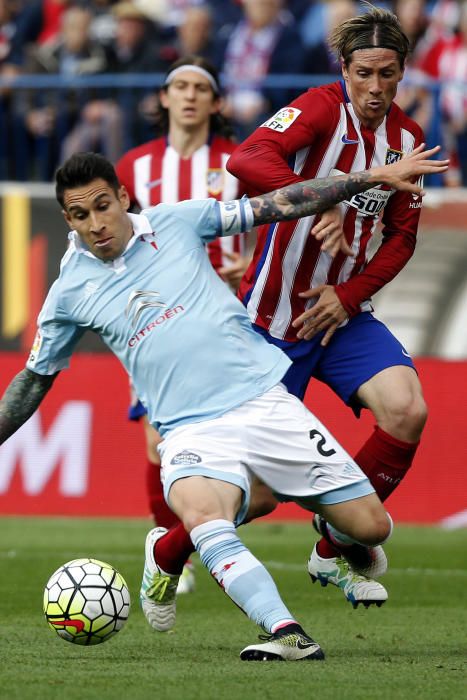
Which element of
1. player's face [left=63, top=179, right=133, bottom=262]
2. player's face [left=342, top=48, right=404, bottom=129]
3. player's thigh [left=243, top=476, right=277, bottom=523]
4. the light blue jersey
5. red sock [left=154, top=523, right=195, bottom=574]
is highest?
player's face [left=342, top=48, right=404, bottom=129]

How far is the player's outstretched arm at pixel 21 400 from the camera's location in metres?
5.66

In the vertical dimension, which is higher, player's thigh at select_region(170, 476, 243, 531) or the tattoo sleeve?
the tattoo sleeve

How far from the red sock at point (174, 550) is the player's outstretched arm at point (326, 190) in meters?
1.39

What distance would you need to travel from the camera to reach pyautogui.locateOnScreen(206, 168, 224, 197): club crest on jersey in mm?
8344

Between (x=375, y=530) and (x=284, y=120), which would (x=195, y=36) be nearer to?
(x=284, y=120)

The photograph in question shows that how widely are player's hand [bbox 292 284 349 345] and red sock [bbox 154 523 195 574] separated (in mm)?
1041

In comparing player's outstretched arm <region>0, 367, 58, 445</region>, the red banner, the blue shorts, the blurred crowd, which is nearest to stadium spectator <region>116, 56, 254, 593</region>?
the blue shorts

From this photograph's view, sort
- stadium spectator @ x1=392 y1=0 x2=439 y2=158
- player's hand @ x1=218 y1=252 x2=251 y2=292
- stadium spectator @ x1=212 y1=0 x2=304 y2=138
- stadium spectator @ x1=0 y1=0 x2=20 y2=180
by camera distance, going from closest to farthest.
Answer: player's hand @ x1=218 y1=252 x2=251 y2=292 → stadium spectator @ x1=392 y1=0 x2=439 y2=158 → stadium spectator @ x1=212 y1=0 x2=304 y2=138 → stadium spectator @ x1=0 y1=0 x2=20 y2=180

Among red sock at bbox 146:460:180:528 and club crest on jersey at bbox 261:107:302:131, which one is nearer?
club crest on jersey at bbox 261:107:302:131

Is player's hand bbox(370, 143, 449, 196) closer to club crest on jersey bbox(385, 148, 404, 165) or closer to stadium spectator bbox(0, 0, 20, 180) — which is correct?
club crest on jersey bbox(385, 148, 404, 165)

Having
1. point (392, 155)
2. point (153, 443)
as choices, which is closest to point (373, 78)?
point (392, 155)

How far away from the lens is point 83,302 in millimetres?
5508

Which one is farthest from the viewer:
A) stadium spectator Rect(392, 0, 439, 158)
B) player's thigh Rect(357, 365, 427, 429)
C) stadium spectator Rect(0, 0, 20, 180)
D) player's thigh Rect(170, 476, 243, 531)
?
stadium spectator Rect(0, 0, 20, 180)

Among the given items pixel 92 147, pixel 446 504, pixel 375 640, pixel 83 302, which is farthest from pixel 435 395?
pixel 83 302
